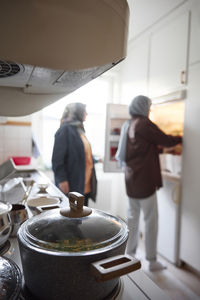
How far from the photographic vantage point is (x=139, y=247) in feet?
7.20

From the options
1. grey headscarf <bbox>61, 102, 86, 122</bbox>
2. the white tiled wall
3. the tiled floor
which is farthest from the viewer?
the white tiled wall

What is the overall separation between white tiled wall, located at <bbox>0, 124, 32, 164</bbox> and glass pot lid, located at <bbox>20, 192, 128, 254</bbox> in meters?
2.12

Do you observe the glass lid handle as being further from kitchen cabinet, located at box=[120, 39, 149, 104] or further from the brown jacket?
kitchen cabinet, located at box=[120, 39, 149, 104]

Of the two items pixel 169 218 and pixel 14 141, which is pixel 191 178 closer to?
pixel 169 218

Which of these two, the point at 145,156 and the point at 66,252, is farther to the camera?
the point at 145,156

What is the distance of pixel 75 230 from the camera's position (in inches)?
19.3

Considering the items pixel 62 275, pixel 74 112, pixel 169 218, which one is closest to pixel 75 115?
pixel 74 112

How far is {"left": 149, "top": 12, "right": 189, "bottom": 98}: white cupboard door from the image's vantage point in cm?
174

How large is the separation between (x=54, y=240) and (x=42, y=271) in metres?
0.06

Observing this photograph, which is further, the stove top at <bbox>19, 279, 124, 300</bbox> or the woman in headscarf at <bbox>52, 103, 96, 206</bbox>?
the woman in headscarf at <bbox>52, 103, 96, 206</bbox>

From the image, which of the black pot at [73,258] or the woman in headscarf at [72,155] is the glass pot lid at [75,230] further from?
the woman in headscarf at [72,155]

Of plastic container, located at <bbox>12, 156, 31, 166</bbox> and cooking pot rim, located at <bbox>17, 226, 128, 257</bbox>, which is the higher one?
cooking pot rim, located at <bbox>17, 226, 128, 257</bbox>

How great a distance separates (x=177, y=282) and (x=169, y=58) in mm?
1672


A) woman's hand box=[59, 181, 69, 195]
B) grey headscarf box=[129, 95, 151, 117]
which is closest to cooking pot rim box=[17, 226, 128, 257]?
woman's hand box=[59, 181, 69, 195]
